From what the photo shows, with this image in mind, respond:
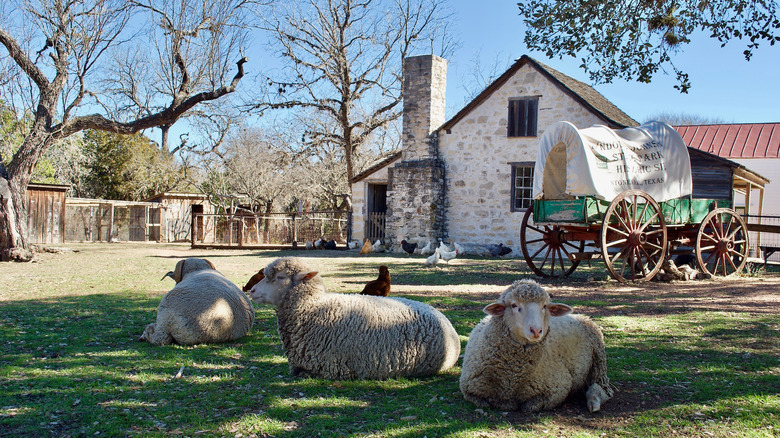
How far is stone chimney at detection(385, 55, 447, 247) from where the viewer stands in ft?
71.6

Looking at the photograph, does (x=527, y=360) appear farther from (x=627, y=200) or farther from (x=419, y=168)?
(x=419, y=168)

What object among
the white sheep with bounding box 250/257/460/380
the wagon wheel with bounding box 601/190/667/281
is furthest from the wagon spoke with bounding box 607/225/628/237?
the white sheep with bounding box 250/257/460/380

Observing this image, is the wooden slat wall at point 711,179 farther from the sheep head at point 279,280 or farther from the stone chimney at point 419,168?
the sheep head at point 279,280

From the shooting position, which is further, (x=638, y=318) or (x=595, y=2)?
(x=595, y=2)

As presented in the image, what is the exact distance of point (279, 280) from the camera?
5.46 metres

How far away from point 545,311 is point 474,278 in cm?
907

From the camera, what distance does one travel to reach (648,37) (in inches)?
380

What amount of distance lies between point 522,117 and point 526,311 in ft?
58.4

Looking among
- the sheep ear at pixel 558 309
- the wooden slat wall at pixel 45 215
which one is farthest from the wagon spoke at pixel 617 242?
the wooden slat wall at pixel 45 215

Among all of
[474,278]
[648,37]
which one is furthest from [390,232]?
[648,37]

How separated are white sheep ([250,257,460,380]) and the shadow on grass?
0.17m

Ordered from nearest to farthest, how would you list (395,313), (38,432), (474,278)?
(38,432) → (395,313) → (474,278)

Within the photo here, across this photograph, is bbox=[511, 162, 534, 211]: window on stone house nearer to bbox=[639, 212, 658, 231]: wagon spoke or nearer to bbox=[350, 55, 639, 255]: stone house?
bbox=[350, 55, 639, 255]: stone house

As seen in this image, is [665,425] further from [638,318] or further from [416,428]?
[638,318]
